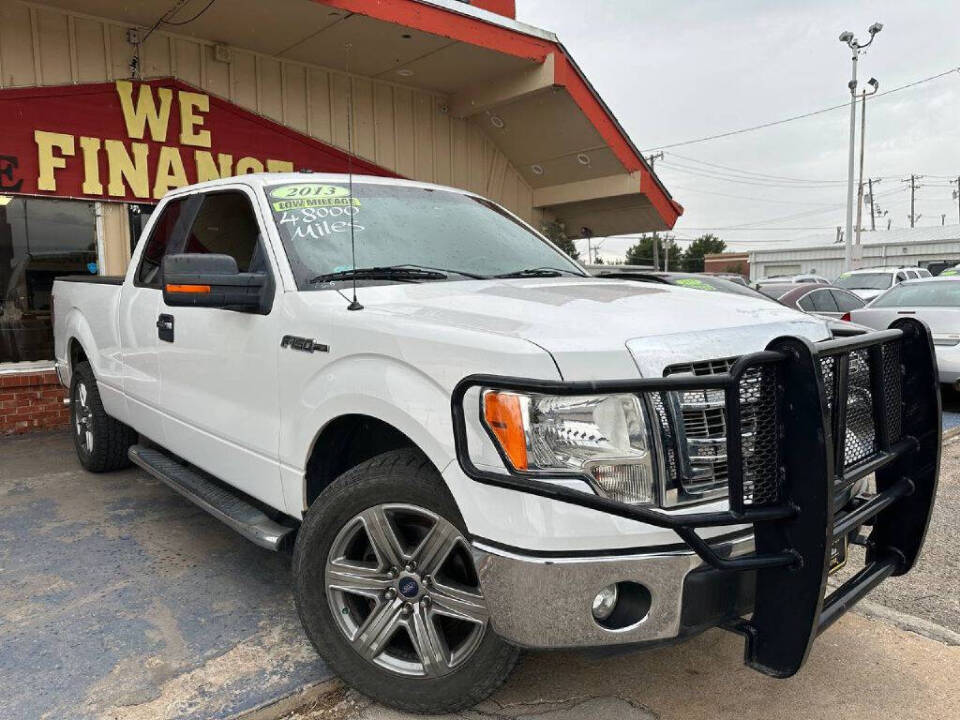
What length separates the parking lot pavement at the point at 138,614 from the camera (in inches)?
105

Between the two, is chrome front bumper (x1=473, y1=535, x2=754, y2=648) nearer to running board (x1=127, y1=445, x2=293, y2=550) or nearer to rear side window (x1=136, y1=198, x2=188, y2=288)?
running board (x1=127, y1=445, x2=293, y2=550)

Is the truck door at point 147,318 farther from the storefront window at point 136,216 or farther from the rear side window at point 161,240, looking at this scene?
the storefront window at point 136,216

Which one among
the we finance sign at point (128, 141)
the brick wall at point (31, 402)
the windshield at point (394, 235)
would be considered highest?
the we finance sign at point (128, 141)

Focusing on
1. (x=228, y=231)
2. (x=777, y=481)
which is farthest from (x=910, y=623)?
(x=228, y=231)

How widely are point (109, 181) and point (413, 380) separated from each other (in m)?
6.46

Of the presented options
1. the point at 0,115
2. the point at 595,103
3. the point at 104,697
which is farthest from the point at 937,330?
the point at 0,115

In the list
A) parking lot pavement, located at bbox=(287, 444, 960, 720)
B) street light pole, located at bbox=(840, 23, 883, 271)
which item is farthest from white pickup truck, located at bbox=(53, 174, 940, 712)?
street light pole, located at bbox=(840, 23, 883, 271)

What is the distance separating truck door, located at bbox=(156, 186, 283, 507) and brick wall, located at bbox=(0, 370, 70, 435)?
404 cm

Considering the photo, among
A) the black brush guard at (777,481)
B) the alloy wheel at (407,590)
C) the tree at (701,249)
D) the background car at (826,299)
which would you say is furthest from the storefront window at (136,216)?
the tree at (701,249)

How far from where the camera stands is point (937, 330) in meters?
8.34

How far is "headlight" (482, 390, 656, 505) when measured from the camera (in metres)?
2.00

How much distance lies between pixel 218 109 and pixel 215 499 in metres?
5.97

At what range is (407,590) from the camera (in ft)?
8.08

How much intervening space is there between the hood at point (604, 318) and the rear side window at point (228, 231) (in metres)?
0.90
